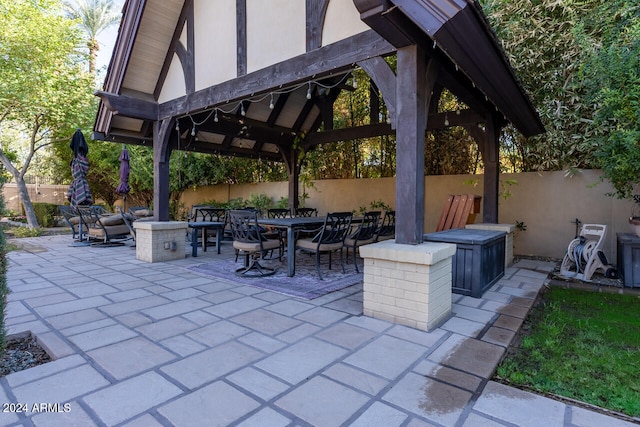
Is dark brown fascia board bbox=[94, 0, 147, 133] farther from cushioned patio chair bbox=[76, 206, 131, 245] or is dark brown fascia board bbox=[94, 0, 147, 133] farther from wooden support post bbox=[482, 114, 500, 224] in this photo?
wooden support post bbox=[482, 114, 500, 224]

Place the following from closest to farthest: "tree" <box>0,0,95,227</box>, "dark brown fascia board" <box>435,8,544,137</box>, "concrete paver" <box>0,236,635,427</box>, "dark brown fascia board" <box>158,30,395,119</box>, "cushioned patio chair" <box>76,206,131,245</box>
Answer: "concrete paver" <box>0,236,635,427</box>
"dark brown fascia board" <box>435,8,544,137</box>
"dark brown fascia board" <box>158,30,395,119</box>
"cushioned patio chair" <box>76,206,131,245</box>
"tree" <box>0,0,95,227</box>

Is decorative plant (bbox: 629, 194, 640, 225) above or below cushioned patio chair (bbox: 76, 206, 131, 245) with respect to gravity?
above

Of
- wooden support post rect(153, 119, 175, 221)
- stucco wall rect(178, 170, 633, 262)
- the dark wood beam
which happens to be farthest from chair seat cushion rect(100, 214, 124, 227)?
stucco wall rect(178, 170, 633, 262)

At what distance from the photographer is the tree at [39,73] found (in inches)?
368

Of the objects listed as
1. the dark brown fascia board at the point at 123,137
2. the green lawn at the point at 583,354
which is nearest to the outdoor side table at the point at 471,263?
the green lawn at the point at 583,354

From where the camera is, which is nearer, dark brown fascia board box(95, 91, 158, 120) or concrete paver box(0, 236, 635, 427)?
concrete paver box(0, 236, 635, 427)

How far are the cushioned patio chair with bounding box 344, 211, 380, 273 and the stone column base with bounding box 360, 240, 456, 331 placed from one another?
1.85 metres

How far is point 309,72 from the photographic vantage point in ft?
12.5

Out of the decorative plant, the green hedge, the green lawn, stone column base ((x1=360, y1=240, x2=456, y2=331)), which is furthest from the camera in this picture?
the green hedge

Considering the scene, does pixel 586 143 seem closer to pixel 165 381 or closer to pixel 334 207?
pixel 334 207

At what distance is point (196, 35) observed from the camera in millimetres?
5344

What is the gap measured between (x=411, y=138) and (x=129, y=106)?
4.86 metres

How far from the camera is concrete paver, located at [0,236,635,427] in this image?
170 cm

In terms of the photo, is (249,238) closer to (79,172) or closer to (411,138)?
(411,138)
